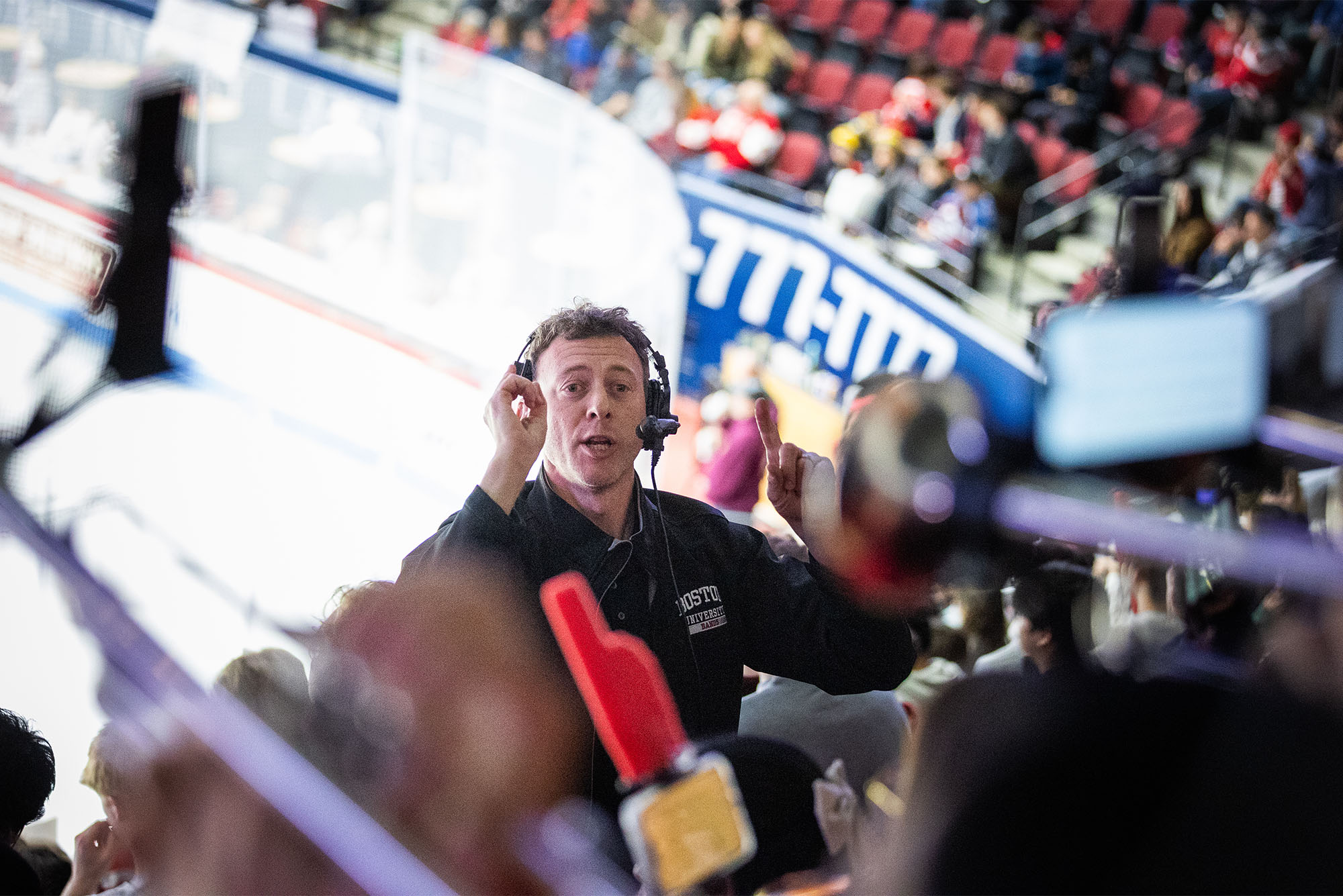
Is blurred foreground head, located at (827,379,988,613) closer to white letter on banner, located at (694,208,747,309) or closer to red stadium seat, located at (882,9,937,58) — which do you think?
white letter on banner, located at (694,208,747,309)

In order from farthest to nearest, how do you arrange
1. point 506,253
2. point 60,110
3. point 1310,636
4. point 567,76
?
point 567,76, point 60,110, point 506,253, point 1310,636

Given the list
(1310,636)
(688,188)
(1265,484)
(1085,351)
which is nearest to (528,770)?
(1310,636)

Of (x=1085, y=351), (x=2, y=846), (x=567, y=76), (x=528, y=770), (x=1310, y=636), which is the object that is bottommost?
(x=2, y=846)

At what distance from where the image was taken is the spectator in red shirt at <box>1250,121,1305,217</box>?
5.04 metres

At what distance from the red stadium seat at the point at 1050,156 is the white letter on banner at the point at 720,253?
6.79ft

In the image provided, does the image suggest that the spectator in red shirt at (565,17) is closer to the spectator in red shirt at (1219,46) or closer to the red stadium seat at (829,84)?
the red stadium seat at (829,84)

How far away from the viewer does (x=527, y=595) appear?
123 centimetres

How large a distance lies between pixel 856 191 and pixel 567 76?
2.33m

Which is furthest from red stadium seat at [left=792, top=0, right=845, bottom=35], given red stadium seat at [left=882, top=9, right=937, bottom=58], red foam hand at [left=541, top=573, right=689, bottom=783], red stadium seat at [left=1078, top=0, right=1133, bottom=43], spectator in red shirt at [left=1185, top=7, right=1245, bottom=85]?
red foam hand at [left=541, top=573, right=689, bottom=783]

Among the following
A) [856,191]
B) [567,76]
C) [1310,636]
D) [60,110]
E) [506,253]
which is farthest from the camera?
[567,76]

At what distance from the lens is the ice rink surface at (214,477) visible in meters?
1.33

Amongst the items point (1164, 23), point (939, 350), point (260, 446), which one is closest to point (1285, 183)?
point (939, 350)

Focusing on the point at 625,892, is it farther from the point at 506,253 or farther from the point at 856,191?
the point at 856,191

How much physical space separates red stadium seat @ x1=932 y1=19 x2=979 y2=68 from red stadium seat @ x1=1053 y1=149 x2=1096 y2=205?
1.39m
